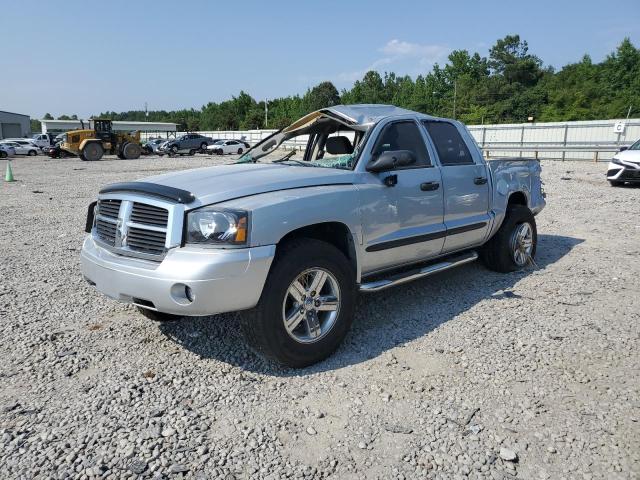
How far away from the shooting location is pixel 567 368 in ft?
11.4

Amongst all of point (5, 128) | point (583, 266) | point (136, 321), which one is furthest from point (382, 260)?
point (5, 128)

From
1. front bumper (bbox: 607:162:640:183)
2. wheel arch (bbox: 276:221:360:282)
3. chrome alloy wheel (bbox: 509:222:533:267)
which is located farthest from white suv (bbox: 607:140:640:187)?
wheel arch (bbox: 276:221:360:282)

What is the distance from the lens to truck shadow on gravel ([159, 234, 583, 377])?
12.0 feet

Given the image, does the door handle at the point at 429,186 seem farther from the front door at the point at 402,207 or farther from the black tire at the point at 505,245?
the black tire at the point at 505,245

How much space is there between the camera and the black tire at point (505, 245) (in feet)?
18.2

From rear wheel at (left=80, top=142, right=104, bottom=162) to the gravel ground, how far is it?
92.5 ft

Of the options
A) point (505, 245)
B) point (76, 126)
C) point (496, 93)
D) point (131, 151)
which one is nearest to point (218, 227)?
point (505, 245)

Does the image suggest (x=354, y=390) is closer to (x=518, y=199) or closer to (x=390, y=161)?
(x=390, y=161)

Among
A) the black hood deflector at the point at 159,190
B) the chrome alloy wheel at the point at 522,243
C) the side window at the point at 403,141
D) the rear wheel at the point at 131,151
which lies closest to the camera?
the black hood deflector at the point at 159,190

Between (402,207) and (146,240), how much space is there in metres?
2.06

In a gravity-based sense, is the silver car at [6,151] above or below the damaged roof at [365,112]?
Answer: below

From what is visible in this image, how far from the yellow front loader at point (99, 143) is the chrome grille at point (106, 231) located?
30.0m

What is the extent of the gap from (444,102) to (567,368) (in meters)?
70.1

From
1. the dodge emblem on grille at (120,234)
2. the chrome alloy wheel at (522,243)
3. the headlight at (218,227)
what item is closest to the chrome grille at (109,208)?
the dodge emblem on grille at (120,234)
